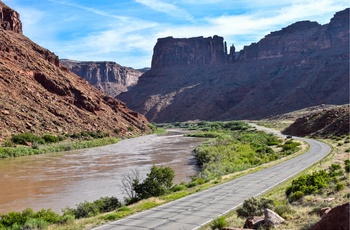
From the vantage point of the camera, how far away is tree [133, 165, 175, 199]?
2033cm

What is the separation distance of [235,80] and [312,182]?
506 feet

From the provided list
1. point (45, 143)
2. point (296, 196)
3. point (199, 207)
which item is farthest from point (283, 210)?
point (45, 143)

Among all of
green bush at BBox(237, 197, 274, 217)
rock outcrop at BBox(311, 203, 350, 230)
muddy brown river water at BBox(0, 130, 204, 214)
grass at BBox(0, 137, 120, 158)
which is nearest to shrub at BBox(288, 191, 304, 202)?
green bush at BBox(237, 197, 274, 217)

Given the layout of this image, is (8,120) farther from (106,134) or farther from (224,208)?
(224,208)

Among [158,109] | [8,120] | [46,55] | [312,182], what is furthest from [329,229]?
[158,109]

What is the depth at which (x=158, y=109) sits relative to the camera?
166750 millimetres

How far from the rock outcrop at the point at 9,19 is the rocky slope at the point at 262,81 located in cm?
8447

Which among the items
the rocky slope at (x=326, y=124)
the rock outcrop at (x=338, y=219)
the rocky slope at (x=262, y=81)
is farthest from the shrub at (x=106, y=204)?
the rocky slope at (x=262, y=81)

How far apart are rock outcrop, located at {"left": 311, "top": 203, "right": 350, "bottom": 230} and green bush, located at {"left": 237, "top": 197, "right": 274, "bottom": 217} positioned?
558 cm

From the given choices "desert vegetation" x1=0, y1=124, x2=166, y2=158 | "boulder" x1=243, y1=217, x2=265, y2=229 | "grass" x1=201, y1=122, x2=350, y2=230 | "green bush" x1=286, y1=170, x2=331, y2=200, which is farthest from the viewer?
"desert vegetation" x1=0, y1=124, x2=166, y2=158

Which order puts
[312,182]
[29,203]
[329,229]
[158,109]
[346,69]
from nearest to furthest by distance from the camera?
[329,229] < [312,182] < [29,203] < [346,69] < [158,109]

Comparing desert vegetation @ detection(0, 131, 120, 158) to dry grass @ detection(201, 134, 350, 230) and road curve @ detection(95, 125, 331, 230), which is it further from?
dry grass @ detection(201, 134, 350, 230)

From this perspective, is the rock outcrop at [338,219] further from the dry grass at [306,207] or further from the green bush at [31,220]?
the green bush at [31,220]

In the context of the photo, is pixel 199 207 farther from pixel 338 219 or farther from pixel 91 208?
pixel 338 219
